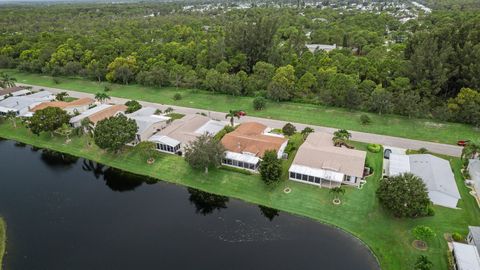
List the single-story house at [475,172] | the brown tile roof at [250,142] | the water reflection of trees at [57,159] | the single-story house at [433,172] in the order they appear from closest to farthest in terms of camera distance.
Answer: the single-story house at [433,172], the single-story house at [475,172], the brown tile roof at [250,142], the water reflection of trees at [57,159]

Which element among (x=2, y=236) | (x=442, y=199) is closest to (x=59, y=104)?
(x=2, y=236)

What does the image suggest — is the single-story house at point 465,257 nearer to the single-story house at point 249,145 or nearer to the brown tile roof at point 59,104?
the single-story house at point 249,145

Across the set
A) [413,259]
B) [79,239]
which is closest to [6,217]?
[79,239]

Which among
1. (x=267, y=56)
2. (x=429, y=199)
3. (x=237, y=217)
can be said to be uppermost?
(x=267, y=56)

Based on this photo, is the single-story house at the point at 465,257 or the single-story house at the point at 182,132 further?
the single-story house at the point at 182,132

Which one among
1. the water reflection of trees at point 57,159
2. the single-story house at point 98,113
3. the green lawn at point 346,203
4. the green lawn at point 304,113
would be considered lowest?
the water reflection of trees at point 57,159

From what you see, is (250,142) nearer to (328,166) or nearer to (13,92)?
(328,166)

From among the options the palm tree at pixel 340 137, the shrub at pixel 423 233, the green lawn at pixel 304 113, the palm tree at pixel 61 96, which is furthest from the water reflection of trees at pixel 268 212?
the palm tree at pixel 61 96

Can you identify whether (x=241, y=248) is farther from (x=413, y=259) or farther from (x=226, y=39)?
(x=226, y=39)
